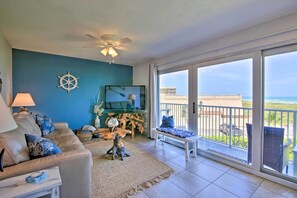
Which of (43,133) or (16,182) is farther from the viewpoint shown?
(43,133)

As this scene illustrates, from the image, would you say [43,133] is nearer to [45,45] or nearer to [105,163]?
[105,163]

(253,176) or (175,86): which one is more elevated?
(175,86)

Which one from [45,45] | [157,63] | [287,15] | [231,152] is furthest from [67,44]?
[231,152]

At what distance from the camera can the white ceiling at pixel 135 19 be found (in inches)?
67.1

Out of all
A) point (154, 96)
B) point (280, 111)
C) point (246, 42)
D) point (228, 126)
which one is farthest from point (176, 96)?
point (280, 111)

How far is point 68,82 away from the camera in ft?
13.3

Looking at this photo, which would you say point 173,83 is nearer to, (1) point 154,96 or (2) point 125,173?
(1) point 154,96

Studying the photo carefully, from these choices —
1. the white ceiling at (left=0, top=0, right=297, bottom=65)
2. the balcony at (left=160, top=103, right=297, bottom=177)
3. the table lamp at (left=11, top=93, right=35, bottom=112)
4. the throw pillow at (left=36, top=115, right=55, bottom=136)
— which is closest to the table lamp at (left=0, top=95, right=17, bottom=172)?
the white ceiling at (left=0, top=0, right=297, bottom=65)

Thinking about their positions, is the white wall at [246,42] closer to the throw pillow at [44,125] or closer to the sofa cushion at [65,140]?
the sofa cushion at [65,140]

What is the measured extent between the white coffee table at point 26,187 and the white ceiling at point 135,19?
1.81m

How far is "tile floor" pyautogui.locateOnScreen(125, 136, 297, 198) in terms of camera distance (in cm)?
187

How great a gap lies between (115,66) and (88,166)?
12.4 feet

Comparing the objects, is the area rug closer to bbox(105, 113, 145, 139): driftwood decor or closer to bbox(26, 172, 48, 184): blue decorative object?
bbox(26, 172, 48, 184): blue decorative object

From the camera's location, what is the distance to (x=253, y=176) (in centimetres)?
227
